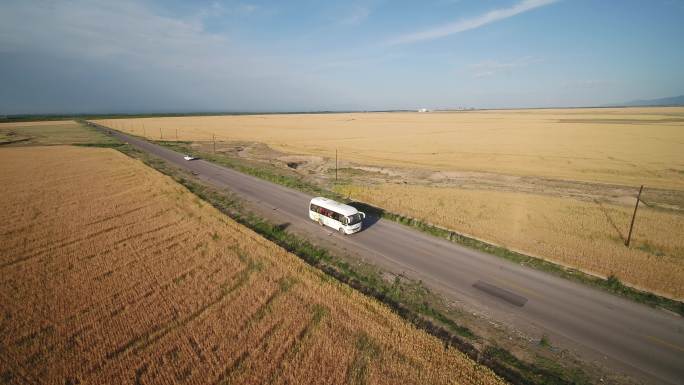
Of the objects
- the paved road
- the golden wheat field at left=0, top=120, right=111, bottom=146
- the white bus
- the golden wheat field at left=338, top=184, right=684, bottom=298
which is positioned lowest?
the paved road

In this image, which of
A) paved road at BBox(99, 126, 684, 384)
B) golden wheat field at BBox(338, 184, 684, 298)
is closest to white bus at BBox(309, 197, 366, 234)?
paved road at BBox(99, 126, 684, 384)

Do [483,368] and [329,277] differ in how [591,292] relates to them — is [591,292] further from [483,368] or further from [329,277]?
[329,277]

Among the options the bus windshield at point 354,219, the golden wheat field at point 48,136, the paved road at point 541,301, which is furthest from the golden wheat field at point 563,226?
the golden wheat field at point 48,136

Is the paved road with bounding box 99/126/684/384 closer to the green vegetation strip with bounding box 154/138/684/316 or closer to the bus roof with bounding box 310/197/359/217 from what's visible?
the green vegetation strip with bounding box 154/138/684/316

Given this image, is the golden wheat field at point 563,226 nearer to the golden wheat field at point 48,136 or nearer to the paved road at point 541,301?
the paved road at point 541,301

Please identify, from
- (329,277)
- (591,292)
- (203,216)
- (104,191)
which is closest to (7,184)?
(104,191)
